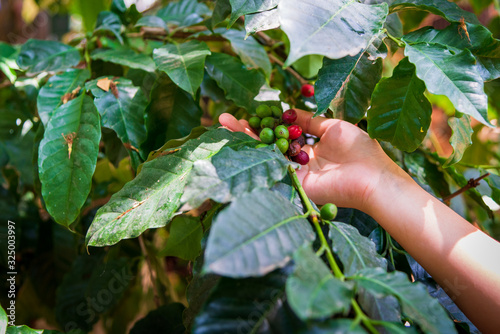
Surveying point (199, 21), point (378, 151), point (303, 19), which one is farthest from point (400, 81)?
point (199, 21)

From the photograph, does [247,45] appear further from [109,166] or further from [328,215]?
[109,166]

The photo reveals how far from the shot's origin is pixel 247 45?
3.58 feet

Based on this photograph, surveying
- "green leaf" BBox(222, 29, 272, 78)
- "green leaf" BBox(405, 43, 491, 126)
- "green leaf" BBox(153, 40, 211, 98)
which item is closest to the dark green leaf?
"green leaf" BBox(153, 40, 211, 98)

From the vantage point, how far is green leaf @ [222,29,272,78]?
3.46ft

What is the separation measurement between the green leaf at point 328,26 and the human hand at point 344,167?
29cm

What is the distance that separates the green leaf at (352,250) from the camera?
1.83ft

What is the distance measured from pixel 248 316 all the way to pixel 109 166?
1144 mm

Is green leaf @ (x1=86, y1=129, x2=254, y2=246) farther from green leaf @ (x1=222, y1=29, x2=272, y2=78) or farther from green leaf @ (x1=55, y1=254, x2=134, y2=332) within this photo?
green leaf @ (x1=55, y1=254, x2=134, y2=332)

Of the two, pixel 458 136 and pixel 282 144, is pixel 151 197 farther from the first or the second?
pixel 458 136

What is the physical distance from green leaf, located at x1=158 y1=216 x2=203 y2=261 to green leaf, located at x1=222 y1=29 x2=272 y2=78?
1.64 feet

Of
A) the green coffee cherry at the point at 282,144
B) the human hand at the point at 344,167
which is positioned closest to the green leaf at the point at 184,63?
the human hand at the point at 344,167

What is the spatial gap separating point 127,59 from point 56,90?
0.21 meters

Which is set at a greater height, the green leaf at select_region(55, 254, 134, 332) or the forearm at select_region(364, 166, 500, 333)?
the forearm at select_region(364, 166, 500, 333)

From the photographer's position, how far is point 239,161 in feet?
2.08
